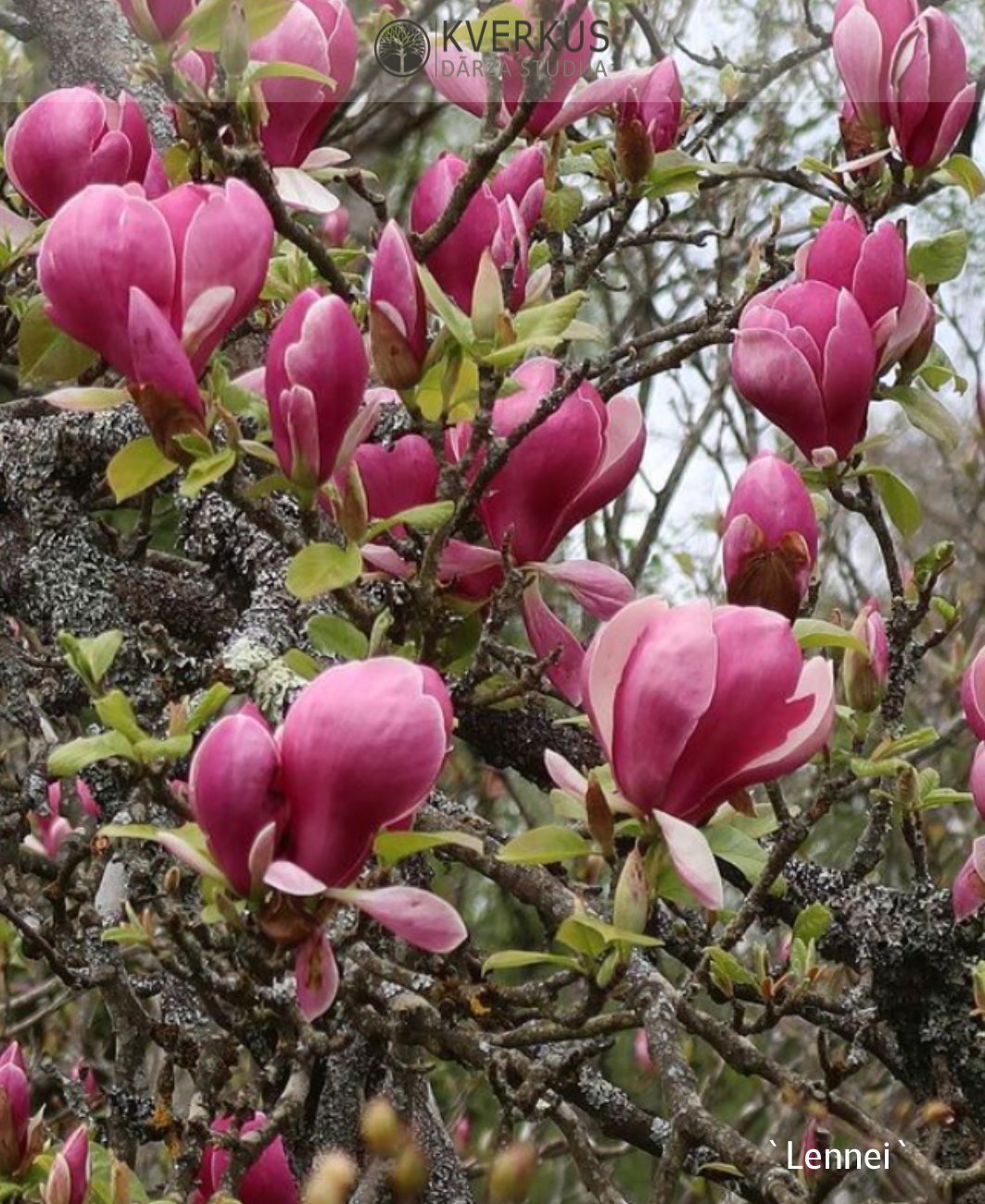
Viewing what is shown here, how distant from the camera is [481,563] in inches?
32.5

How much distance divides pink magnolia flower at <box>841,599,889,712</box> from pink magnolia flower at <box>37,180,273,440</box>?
41 cm

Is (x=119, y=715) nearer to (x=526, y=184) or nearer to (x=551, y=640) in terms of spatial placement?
(x=551, y=640)

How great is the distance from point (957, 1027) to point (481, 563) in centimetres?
44

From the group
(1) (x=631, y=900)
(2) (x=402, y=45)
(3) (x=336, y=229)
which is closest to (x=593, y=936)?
(1) (x=631, y=900)

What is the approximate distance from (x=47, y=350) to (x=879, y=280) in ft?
1.62

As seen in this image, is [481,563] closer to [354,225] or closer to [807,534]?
[807,534]

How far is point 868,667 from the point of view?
2.96 feet

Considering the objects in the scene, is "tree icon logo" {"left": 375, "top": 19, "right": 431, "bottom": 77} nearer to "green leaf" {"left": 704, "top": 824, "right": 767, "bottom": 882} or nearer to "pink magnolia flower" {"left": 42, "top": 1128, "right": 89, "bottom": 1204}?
"green leaf" {"left": 704, "top": 824, "right": 767, "bottom": 882}

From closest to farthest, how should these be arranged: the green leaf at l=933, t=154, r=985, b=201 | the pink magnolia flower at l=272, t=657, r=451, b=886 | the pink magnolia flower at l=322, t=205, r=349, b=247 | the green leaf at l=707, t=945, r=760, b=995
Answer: the pink magnolia flower at l=272, t=657, r=451, b=886 < the green leaf at l=707, t=945, r=760, b=995 < the green leaf at l=933, t=154, r=985, b=201 < the pink magnolia flower at l=322, t=205, r=349, b=247

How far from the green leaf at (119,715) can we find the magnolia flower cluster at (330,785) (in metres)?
0.13

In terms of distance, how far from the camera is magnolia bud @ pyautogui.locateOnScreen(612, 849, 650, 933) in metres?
0.63

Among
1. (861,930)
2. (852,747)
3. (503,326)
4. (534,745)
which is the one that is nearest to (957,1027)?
(861,930)

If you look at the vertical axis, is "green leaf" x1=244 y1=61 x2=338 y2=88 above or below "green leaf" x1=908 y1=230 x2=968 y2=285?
above

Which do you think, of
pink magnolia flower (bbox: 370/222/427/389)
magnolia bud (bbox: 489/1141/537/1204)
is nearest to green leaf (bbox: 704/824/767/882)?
magnolia bud (bbox: 489/1141/537/1204)
